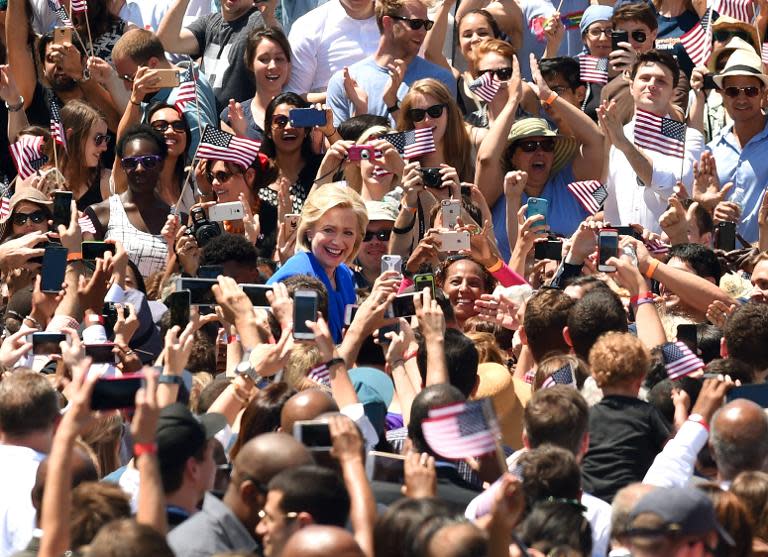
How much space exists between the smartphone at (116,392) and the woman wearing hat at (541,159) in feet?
18.4

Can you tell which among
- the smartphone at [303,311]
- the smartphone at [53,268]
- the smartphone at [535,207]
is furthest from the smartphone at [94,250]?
the smartphone at [535,207]

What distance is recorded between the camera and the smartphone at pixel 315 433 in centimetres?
555

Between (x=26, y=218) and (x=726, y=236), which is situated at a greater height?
(x=26, y=218)

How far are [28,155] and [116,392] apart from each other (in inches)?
244

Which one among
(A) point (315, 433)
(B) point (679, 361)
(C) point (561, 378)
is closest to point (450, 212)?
(C) point (561, 378)

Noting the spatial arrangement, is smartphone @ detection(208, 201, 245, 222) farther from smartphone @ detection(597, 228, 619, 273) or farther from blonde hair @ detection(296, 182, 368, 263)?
smartphone @ detection(597, 228, 619, 273)

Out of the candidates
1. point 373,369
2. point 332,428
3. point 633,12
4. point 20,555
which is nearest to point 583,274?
point 373,369

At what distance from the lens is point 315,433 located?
557 centimetres

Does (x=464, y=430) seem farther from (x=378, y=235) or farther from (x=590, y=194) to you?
(x=590, y=194)

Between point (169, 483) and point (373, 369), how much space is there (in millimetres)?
2105

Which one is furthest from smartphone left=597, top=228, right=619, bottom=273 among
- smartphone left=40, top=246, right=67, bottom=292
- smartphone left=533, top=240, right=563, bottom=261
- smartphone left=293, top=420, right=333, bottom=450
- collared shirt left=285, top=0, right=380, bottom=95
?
collared shirt left=285, top=0, right=380, bottom=95

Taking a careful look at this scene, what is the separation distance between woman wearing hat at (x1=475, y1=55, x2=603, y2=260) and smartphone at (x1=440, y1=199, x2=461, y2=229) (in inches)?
35.1

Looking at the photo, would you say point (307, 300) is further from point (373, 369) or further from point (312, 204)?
point (312, 204)

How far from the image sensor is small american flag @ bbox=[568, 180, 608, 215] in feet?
34.0
